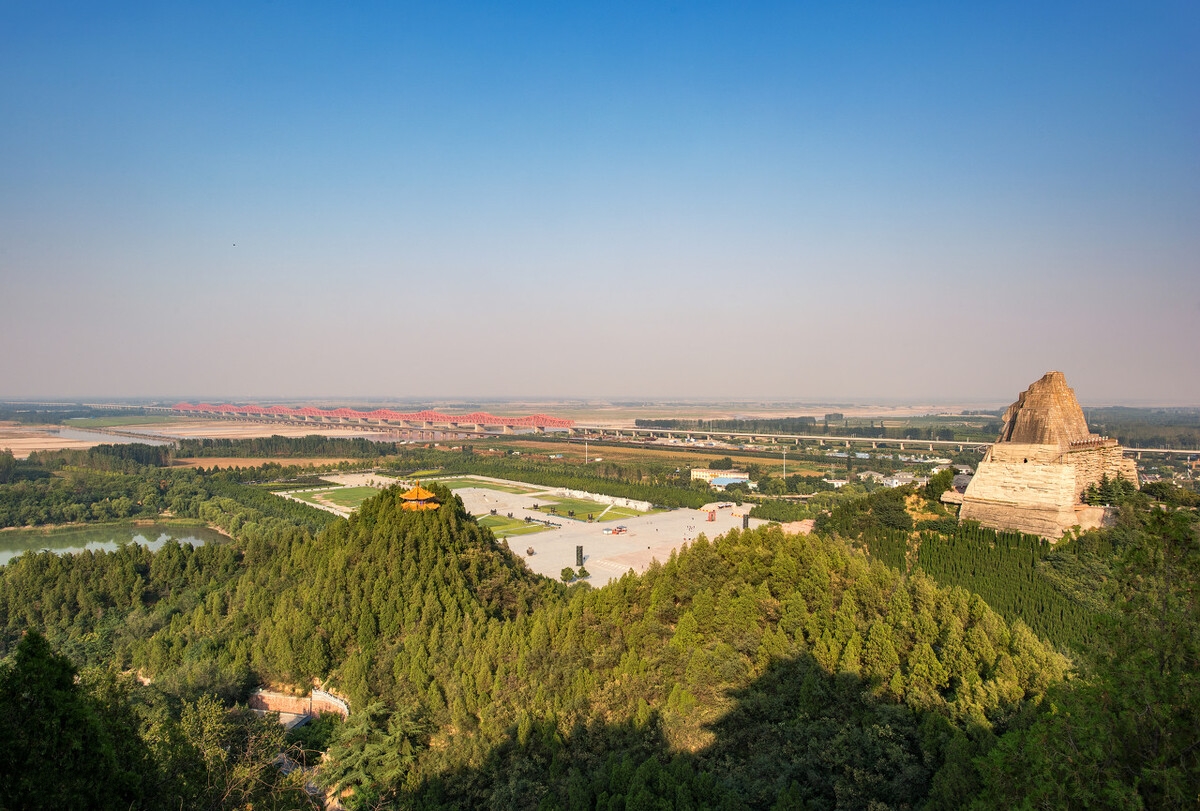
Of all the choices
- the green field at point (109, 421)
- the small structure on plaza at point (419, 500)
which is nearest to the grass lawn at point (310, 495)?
the small structure on plaza at point (419, 500)

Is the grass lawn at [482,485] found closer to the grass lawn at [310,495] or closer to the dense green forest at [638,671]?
the grass lawn at [310,495]

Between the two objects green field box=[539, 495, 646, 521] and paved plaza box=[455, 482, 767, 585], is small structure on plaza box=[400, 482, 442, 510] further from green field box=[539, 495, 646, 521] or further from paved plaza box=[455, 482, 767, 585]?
green field box=[539, 495, 646, 521]

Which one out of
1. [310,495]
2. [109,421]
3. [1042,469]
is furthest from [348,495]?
[109,421]

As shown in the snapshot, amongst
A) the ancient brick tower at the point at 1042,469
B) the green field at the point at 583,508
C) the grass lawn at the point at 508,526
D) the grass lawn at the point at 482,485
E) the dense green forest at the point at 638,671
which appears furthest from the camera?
the grass lawn at the point at 482,485

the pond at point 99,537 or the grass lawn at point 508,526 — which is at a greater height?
the grass lawn at point 508,526

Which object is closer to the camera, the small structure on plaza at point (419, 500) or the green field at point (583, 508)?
the small structure on plaza at point (419, 500)

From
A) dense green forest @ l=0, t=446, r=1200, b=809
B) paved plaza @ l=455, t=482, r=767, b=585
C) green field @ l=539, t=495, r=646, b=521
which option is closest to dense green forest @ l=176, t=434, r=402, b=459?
paved plaza @ l=455, t=482, r=767, b=585

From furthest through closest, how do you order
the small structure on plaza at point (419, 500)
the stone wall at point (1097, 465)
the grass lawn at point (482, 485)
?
the grass lawn at point (482, 485), the stone wall at point (1097, 465), the small structure on plaza at point (419, 500)
